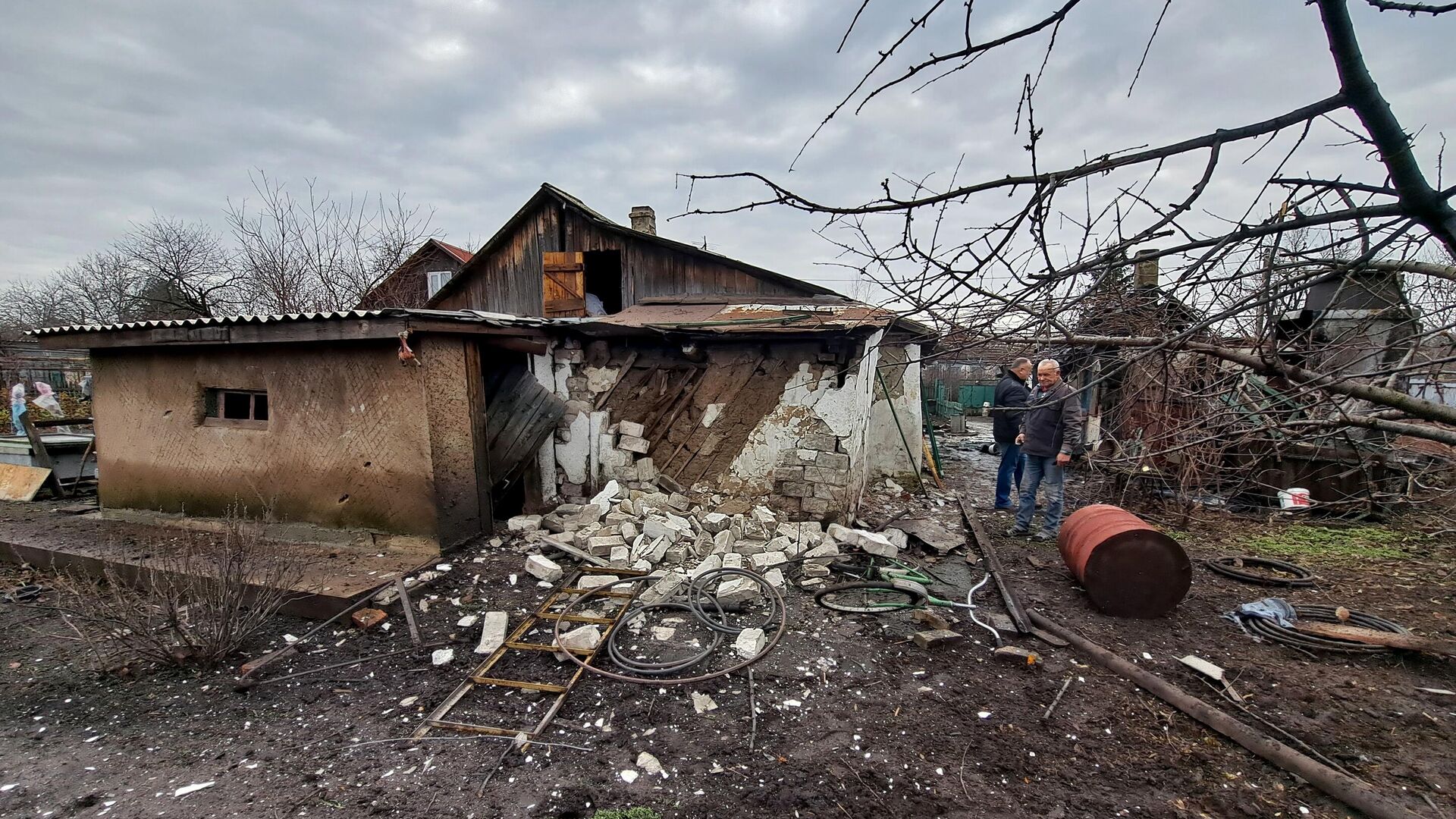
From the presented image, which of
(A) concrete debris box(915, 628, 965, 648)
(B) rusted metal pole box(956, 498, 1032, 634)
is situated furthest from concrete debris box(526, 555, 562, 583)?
(B) rusted metal pole box(956, 498, 1032, 634)

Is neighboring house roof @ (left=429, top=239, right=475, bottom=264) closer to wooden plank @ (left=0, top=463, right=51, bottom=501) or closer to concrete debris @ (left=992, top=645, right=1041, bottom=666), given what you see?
wooden plank @ (left=0, top=463, right=51, bottom=501)

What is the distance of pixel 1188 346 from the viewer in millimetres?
2277

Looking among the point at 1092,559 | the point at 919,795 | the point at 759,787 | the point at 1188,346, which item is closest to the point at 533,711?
the point at 759,787

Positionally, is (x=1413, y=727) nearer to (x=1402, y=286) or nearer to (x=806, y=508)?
(x=1402, y=286)

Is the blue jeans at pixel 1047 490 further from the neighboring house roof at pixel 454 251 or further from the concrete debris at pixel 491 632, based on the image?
the neighboring house roof at pixel 454 251

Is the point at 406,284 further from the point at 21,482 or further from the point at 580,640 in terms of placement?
the point at 580,640

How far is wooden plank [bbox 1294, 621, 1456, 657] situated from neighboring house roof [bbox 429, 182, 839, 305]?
691 centimetres

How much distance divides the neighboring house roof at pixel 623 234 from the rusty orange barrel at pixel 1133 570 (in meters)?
5.96

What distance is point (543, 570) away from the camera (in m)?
5.01

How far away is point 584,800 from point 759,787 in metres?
0.86

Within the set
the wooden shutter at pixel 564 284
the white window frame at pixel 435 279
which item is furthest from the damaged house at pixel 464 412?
the white window frame at pixel 435 279

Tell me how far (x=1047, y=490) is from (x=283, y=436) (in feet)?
27.5

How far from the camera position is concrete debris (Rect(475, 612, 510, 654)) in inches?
155

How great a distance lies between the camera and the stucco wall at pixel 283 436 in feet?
17.3
